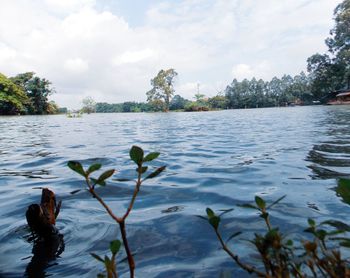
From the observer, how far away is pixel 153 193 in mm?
3225

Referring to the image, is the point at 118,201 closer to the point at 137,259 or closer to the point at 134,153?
the point at 137,259

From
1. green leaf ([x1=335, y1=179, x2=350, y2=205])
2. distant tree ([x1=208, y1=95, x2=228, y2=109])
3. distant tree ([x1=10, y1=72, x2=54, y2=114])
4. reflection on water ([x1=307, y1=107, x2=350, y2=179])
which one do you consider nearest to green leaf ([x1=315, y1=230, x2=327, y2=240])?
green leaf ([x1=335, y1=179, x2=350, y2=205])

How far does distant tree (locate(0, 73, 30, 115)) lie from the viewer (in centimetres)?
3753

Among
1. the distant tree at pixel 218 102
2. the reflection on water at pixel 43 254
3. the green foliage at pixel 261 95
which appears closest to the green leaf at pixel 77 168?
the reflection on water at pixel 43 254

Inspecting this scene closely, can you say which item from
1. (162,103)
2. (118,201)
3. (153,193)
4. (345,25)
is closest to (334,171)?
(153,193)

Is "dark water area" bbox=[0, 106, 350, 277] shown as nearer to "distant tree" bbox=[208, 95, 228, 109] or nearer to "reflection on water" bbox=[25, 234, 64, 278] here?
"reflection on water" bbox=[25, 234, 64, 278]

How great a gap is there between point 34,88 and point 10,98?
7476 mm

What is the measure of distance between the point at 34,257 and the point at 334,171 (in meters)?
3.48

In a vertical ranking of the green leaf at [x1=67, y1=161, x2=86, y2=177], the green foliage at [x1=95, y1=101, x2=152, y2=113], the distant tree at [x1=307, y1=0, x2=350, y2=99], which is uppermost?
the distant tree at [x1=307, y1=0, x2=350, y2=99]

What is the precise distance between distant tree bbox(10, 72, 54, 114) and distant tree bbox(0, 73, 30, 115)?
3832 millimetres

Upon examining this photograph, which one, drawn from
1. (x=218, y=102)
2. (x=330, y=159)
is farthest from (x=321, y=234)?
(x=218, y=102)

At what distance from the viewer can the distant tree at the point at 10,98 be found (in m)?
37.5

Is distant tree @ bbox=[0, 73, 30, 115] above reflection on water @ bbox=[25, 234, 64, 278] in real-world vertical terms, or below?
above

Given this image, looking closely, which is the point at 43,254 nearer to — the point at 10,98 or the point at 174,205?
the point at 174,205
